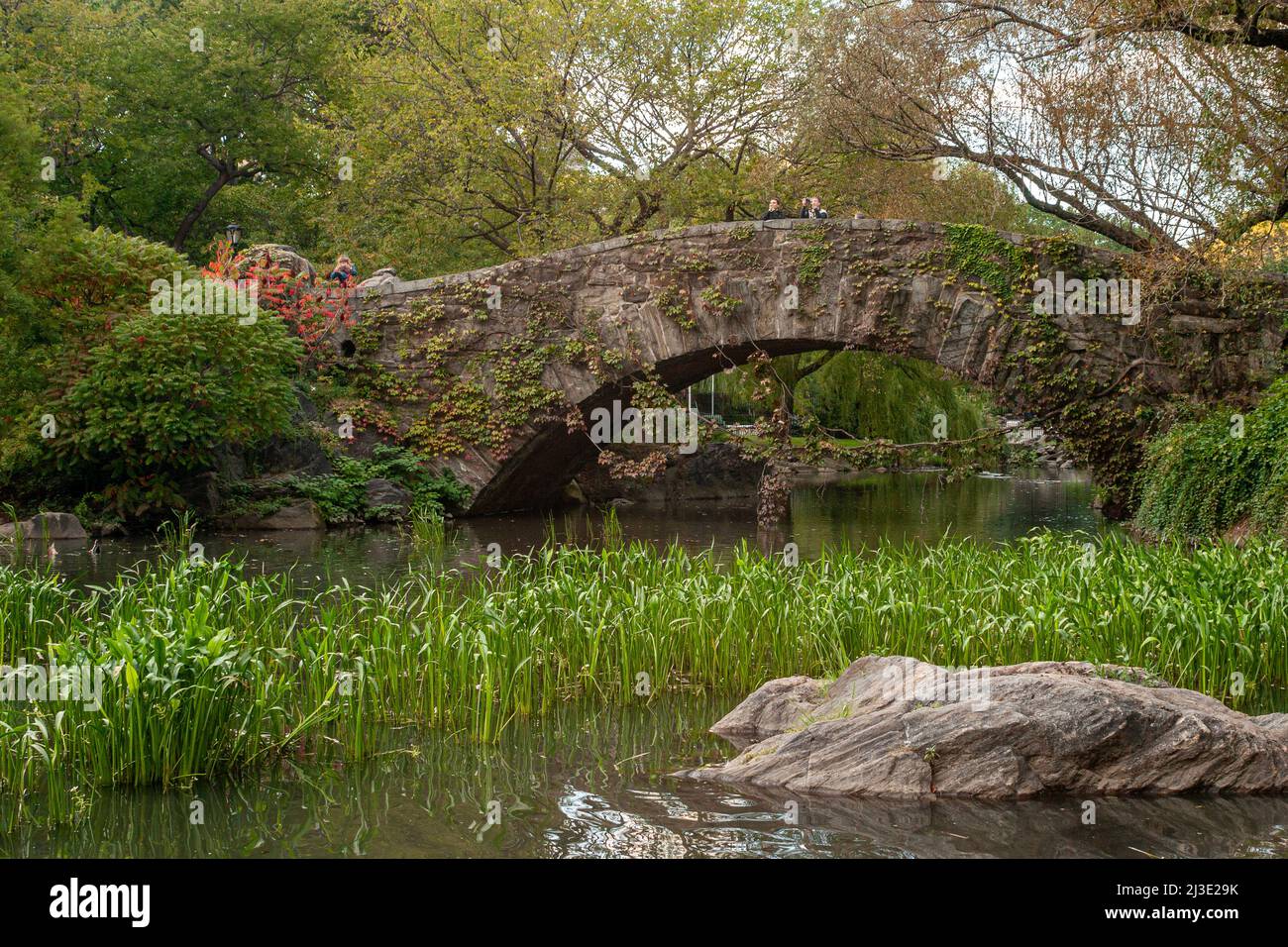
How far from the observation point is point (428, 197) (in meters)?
23.7

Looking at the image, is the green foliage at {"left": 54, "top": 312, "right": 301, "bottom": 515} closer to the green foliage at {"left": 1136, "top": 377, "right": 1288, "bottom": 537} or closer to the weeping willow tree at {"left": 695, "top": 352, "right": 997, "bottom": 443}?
the weeping willow tree at {"left": 695, "top": 352, "right": 997, "bottom": 443}

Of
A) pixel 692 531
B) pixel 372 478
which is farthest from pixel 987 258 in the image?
pixel 372 478

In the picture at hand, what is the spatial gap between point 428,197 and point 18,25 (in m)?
9.65

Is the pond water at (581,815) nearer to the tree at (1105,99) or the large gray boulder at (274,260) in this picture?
the tree at (1105,99)

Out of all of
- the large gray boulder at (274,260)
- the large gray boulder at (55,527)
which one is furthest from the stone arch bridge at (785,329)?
the large gray boulder at (55,527)

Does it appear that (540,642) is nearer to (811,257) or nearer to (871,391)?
(811,257)

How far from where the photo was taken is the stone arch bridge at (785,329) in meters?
14.7

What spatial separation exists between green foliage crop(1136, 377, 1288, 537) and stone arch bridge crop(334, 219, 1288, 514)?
1031 mm

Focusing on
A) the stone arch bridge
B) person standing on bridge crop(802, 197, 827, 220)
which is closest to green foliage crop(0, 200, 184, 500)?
the stone arch bridge

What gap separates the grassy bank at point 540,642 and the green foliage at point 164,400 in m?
6.83

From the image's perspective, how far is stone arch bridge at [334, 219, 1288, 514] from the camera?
14.7m

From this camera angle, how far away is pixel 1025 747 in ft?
16.6

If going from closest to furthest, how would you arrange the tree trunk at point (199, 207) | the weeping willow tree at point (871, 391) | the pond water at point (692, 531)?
the pond water at point (692, 531) → the weeping willow tree at point (871, 391) → the tree trunk at point (199, 207)
